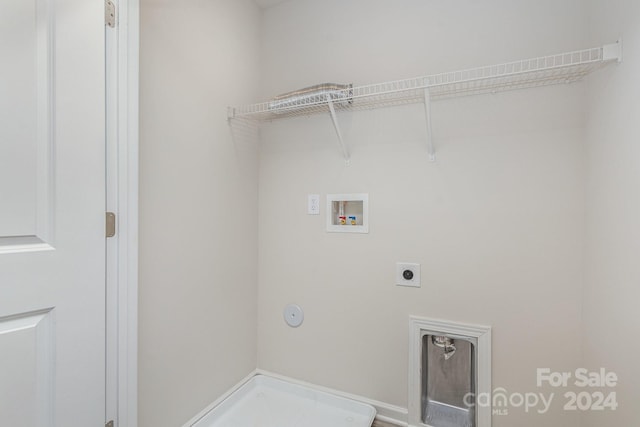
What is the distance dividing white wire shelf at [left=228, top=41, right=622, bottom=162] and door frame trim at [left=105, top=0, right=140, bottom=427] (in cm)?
64

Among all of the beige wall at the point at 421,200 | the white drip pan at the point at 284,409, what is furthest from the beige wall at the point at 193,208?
the beige wall at the point at 421,200

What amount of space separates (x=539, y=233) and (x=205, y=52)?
194 cm

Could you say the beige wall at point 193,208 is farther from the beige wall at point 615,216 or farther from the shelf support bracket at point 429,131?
the beige wall at point 615,216

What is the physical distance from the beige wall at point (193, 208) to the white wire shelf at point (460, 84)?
251 millimetres

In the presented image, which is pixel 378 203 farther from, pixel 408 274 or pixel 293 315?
pixel 293 315

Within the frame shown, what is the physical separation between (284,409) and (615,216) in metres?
1.86

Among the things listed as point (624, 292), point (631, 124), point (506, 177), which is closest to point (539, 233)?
point (506, 177)

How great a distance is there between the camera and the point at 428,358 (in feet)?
5.41

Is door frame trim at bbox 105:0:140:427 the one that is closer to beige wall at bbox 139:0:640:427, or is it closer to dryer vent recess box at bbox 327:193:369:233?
beige wall at bbox 139:0:640:427

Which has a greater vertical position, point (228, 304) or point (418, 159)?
point (418, 159)

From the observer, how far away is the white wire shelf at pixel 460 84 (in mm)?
1253

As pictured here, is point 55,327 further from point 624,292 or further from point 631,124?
point 631,124

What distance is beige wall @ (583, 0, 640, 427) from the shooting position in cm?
101

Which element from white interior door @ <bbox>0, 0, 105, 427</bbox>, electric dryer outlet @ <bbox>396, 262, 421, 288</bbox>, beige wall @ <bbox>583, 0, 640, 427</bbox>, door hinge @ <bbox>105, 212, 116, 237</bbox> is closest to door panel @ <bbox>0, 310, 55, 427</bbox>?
white interior door @ <bbox>0, 0, 105, 427</bbox>
